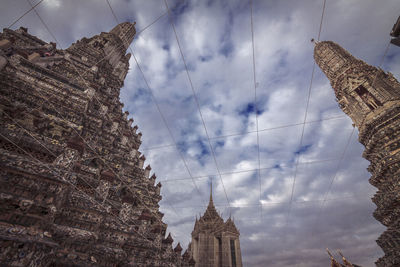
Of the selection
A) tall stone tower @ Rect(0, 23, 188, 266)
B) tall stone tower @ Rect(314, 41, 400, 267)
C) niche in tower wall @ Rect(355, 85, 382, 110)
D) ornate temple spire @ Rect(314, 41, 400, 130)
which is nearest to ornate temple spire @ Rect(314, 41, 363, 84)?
ornate temple spire @ Rect(314, 41, 400, 130)

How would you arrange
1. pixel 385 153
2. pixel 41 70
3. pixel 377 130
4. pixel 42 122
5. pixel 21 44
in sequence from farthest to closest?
pixel 377 130
pixel 385 153
pixel 21 44
pixel 41 70
pixel 42 122

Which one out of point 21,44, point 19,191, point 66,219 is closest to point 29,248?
point 19,191

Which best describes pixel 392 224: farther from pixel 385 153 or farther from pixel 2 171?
pixel 2 171

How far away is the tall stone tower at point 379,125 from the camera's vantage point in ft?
41.9

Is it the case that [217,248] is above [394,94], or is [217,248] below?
below

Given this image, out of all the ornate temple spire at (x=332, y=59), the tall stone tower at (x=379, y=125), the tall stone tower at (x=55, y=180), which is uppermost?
the ornate temple spire at (x=332, y=59)

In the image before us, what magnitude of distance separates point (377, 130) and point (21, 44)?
→ 28.8m

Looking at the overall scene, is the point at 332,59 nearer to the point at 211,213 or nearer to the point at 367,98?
the point at 367,98

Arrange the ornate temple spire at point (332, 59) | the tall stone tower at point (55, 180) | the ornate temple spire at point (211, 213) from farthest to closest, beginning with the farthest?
the ornate temple spire at point (211, 213) < the ornate temple spire at point (332, 59) < the tall stone tower at point (55, 180)

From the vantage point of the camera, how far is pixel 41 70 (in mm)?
9695

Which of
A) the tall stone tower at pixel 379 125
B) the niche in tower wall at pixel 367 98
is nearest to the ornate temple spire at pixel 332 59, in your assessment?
the tall stone tower at pixel 379 125

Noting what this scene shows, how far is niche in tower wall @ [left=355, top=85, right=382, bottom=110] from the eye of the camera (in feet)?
56.7

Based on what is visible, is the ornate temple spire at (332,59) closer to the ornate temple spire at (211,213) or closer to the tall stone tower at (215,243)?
the tall stone tower at (215,243)

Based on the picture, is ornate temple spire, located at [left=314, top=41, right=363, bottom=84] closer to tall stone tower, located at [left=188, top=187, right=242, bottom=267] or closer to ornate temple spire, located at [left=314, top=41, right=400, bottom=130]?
ornate temple spire, located at [left=314, top=41, right=400, bottom=130]
